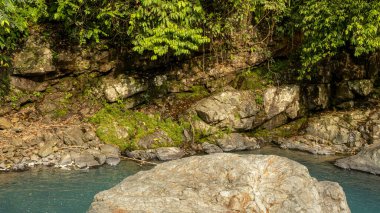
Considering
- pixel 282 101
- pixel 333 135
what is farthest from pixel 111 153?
pixel 333 135

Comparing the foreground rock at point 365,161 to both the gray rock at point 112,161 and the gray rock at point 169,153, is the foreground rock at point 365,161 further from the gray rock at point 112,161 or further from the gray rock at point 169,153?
the gray rock at point 112,161

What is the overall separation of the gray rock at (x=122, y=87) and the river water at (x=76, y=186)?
419 centimetres

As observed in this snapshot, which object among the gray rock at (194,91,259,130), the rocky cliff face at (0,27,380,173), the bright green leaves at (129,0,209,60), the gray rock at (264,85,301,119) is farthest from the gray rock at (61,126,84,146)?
the gray rock at (264,85,301,119)

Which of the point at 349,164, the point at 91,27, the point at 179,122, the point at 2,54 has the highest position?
the point at 91,27

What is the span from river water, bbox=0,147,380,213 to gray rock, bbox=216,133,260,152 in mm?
2418

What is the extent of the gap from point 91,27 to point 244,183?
12694 millimetres

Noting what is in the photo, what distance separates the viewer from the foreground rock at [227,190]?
6.68 metres

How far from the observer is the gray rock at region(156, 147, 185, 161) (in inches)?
582

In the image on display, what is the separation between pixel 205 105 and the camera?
17250 millimetres

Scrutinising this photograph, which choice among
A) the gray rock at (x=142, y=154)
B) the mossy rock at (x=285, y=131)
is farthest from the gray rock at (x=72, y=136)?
the mossy rock at (x=285, y=131)

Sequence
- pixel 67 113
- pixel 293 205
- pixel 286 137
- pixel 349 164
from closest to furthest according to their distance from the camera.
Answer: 1. pixel 293 205
2. pixel 349 164
3. pixel 67 113
4. pixel 286 137

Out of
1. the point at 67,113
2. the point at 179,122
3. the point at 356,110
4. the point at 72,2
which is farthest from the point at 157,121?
the point at 356,110

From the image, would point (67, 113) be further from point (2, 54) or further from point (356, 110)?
point (356, 110)

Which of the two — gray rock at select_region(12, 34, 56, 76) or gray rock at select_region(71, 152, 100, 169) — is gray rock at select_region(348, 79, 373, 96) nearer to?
gray rock at select_region(71, 152, 100, 169)
